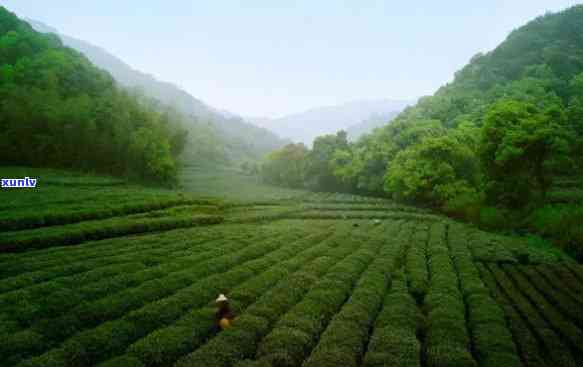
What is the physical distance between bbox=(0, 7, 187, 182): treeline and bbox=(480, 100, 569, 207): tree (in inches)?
2038

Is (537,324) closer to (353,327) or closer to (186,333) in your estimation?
(353,327)

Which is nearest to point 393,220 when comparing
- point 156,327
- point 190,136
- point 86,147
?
point 156,327

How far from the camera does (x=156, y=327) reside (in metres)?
11.4

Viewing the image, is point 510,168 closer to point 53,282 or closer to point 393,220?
point 393,220

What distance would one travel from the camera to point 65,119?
47062 millimetres

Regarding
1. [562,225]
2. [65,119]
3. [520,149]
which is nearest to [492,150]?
[520,149]

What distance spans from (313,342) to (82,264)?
12874 mm

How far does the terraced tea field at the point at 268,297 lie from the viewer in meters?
10.1

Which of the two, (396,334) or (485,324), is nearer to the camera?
(396,334)

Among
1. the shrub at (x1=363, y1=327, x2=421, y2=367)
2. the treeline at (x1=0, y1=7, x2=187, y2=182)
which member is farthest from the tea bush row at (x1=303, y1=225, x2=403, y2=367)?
the treeline at (x1=0, y1=7, x2=187, y2=182)

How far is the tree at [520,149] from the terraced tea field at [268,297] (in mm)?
11098

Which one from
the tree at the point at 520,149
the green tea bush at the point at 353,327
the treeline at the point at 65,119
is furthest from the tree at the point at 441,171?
the treeline at the point at 65,119

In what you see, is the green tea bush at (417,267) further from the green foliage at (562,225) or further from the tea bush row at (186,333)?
the green foliage at (562,225)

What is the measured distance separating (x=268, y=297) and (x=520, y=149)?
1261 inches
